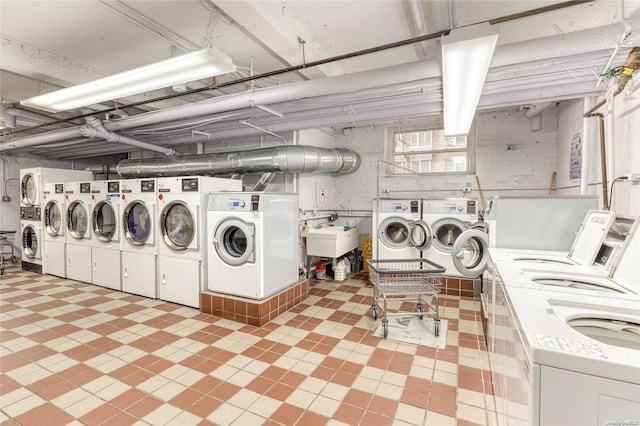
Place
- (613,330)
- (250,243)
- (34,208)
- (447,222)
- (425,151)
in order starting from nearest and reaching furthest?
(613,330) → (250,243) → (447,222) → (34,208) → (425,151)

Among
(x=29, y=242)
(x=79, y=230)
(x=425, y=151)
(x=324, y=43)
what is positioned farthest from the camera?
(x=29, y=242)

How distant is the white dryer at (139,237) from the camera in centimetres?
420

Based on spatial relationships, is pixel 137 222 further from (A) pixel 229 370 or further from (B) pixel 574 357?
(B) pixel 574 357

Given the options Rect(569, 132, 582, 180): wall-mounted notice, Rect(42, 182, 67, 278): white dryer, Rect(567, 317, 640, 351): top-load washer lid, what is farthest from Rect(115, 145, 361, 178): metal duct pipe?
Rect(567, 317, 640, 351): top-load washer lid

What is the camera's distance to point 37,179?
18.5 ft

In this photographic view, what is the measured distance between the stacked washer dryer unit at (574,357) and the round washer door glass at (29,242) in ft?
26.1

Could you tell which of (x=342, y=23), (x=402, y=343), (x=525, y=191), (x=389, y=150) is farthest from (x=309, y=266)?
(x=525, y=191)

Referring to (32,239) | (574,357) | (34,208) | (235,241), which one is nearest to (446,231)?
(235,241)

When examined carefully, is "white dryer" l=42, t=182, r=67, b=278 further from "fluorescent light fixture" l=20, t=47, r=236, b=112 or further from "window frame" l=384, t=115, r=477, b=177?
"window frame" l=384, t=115, r=477, b=177

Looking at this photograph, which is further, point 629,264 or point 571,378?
point 629,264

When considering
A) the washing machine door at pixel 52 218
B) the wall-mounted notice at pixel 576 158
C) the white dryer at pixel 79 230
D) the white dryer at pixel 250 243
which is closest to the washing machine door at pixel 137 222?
the white dryer at pixel 79 230

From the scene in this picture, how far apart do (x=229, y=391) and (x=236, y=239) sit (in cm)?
198

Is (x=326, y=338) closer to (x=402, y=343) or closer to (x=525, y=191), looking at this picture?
(x=402, y=343)

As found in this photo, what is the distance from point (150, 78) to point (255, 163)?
96.3 inches
